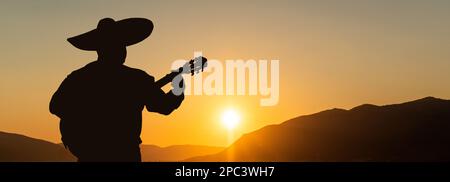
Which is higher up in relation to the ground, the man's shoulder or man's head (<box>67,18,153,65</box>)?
man's head (<box>67,18,153,65</box>)

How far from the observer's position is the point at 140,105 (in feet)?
25.6

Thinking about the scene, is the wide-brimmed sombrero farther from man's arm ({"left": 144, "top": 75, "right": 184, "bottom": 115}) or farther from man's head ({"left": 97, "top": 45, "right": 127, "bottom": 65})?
man's arm ({"left": 144, "top": 75, "right": 184, "bottom": 115})

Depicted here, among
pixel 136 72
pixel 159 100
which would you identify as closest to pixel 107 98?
pixel 136 72

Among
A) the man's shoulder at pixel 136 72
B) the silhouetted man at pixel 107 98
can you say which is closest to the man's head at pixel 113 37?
the silhouetted man at pixel 107 98

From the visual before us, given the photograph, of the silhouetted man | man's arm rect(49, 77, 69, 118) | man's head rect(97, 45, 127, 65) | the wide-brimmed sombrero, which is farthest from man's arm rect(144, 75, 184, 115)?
man's arm rect(49, 77, 69, 118)

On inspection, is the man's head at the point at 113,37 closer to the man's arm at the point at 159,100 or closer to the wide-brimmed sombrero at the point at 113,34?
the wide-brimmed sombrero at the point at 113,34

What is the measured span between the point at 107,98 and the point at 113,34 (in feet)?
2.45

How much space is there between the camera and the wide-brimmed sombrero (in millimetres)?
7770

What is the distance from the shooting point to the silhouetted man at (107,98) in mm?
7523

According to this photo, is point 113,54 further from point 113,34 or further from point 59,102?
point 59,102
